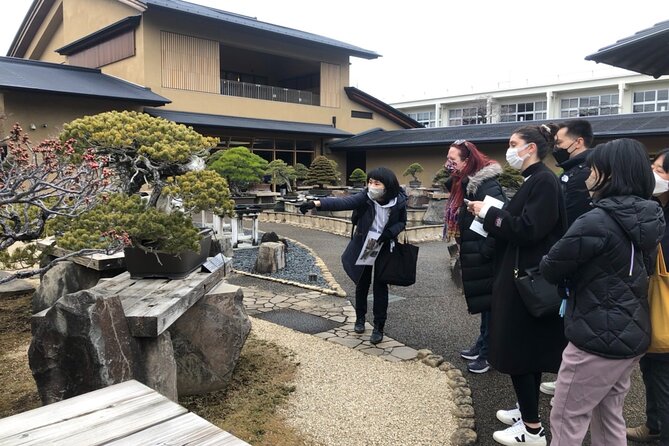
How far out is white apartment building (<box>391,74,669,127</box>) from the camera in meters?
35.2

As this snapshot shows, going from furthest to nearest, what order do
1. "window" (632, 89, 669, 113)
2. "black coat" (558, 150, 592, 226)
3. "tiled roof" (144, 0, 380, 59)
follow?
1. "window" (632, 89, 669, 113)
2. "tiled roof" (144, 0, 380, 59)
3. "black coat" (558, 150, 592, 226)

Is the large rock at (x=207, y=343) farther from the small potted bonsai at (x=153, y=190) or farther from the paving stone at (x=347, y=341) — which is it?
the paving stone at (x=347, y=341)

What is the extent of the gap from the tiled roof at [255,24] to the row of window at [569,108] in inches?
747

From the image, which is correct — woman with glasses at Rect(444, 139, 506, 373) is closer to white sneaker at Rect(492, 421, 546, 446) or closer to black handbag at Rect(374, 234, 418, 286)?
black handbag at Rect(374, 234, 418, 286)

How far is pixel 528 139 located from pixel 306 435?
229 cm

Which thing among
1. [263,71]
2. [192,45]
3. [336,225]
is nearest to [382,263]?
[336,225]

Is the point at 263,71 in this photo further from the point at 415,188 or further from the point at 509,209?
the point at 509,209

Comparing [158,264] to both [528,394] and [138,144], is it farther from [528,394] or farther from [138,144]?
[528,394]

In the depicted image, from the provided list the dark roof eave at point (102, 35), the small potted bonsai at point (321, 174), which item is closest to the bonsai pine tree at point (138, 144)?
the small potted bonsai at point (321, 174)

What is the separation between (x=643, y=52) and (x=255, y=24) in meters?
19.4

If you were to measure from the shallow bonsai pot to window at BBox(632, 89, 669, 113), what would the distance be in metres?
39.1

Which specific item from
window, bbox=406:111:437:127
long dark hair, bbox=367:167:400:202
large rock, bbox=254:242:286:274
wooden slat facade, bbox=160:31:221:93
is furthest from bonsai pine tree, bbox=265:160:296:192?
window, bbox=406:111:437:127

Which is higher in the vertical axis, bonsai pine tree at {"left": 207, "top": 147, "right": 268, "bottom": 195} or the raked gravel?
bonsai pine tree at {"left": 207, "top": 147, "right": 268, "bottom": 195}

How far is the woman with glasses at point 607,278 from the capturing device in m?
2.32
